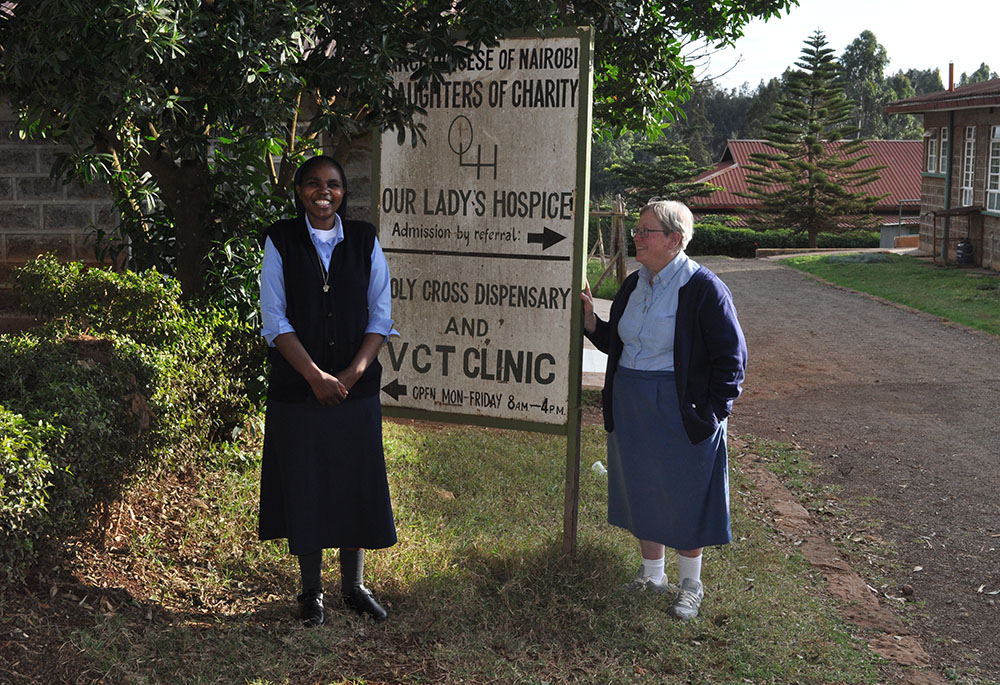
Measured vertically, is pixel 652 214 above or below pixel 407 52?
below

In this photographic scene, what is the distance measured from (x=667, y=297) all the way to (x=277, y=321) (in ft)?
5.53

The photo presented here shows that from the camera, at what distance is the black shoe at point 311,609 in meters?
4.36

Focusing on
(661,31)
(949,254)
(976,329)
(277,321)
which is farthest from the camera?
(949,254)

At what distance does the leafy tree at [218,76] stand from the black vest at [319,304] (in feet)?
2.08

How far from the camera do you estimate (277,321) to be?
419cm

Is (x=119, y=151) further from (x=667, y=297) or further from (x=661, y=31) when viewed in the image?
(x=661, y=31)

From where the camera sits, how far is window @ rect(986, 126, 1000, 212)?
24000 millimetres

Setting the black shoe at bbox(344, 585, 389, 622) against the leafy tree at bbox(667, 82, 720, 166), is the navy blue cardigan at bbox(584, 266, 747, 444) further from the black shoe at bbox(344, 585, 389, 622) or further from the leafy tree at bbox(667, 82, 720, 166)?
the leafy tree at bbox(667, 82, 720, 166)

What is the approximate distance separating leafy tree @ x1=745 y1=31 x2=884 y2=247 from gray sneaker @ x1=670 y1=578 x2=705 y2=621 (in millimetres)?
38728

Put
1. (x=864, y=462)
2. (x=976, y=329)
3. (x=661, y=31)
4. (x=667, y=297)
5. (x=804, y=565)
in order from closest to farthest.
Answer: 1. (x=667, y=297)
2. (x=804, y=565)
3. (x=661, y=31)
4. (x=864, y=462)
5. (x=976, y=329)

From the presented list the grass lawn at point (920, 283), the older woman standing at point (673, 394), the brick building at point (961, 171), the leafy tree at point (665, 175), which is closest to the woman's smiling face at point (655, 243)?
the older woman standing at point (673, 394)

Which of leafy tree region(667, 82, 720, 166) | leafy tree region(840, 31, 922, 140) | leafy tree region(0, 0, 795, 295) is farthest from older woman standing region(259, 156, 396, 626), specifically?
leafy tree region(840, 31, 922, 140)

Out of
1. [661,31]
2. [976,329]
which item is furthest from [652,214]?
[976,329]

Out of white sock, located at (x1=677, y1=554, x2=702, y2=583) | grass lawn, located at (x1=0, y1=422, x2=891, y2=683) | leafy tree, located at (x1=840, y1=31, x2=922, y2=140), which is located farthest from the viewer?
leafy tree, located at (x1=840, y1=31, x2=922, y2=140)
